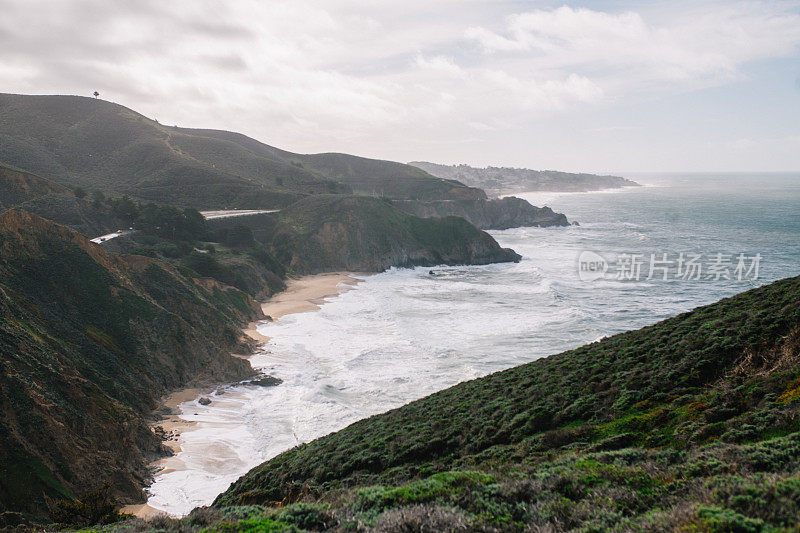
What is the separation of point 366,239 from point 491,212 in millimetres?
52126

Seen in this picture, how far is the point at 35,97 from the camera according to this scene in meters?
109

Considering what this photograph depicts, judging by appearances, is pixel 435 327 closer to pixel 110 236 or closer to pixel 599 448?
pixel 599 448

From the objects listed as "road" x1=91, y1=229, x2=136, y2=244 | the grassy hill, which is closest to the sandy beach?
"road" x1=91, y1=229, x2=136, y2=244

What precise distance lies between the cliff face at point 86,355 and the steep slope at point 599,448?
5.49m

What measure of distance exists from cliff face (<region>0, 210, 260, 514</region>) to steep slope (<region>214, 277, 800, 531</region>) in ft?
18.0

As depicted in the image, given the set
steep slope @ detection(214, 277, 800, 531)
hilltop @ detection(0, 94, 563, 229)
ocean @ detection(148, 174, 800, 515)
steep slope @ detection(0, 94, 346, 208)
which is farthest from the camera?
hilltop @ detection(0, 94, 563, 229)

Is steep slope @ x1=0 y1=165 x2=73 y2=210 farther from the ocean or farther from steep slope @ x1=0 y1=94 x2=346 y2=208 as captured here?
the ocean

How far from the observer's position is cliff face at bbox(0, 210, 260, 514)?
15.0 metres

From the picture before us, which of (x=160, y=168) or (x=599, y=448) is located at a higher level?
(x=160, y=168)

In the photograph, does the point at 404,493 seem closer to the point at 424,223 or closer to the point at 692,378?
the point at 692,378

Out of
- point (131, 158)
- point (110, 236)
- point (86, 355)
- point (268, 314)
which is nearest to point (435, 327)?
point (268, 314)

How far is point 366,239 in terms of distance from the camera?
7069 cm

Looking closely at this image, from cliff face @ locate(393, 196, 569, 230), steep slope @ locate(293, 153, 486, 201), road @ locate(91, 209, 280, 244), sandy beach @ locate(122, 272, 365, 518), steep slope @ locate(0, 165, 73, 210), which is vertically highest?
steep slope @ locate(293, 153, 486, 201)

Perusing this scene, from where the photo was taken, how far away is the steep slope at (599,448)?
631cm
